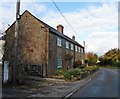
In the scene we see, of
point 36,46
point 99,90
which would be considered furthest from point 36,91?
point 36,46

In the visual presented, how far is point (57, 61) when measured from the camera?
129ft

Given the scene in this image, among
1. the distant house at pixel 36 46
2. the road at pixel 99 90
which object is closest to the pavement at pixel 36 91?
the road at pixel 99 90

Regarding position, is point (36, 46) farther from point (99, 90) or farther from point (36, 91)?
point (36, 91)

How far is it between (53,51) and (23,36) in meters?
4.55

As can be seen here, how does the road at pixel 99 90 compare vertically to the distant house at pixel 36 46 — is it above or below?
below

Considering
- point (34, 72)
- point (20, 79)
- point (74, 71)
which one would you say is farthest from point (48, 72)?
point (20, 79)

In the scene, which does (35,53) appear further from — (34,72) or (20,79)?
(20,79)

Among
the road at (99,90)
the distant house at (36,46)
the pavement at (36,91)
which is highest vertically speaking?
the distant house at (36,46)

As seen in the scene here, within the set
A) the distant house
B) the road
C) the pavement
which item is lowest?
the road

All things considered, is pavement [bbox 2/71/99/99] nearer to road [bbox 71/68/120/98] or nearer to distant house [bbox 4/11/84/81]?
road [bbox 71/68/120/98]

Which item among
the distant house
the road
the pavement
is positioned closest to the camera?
the pavement

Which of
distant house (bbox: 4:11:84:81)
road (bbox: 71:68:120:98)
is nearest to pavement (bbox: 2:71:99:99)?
road (bbox: 71:68:120:98)

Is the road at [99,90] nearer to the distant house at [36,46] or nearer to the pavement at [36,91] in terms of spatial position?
the pavement at [36,91]

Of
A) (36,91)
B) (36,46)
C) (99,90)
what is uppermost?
(36,46)
